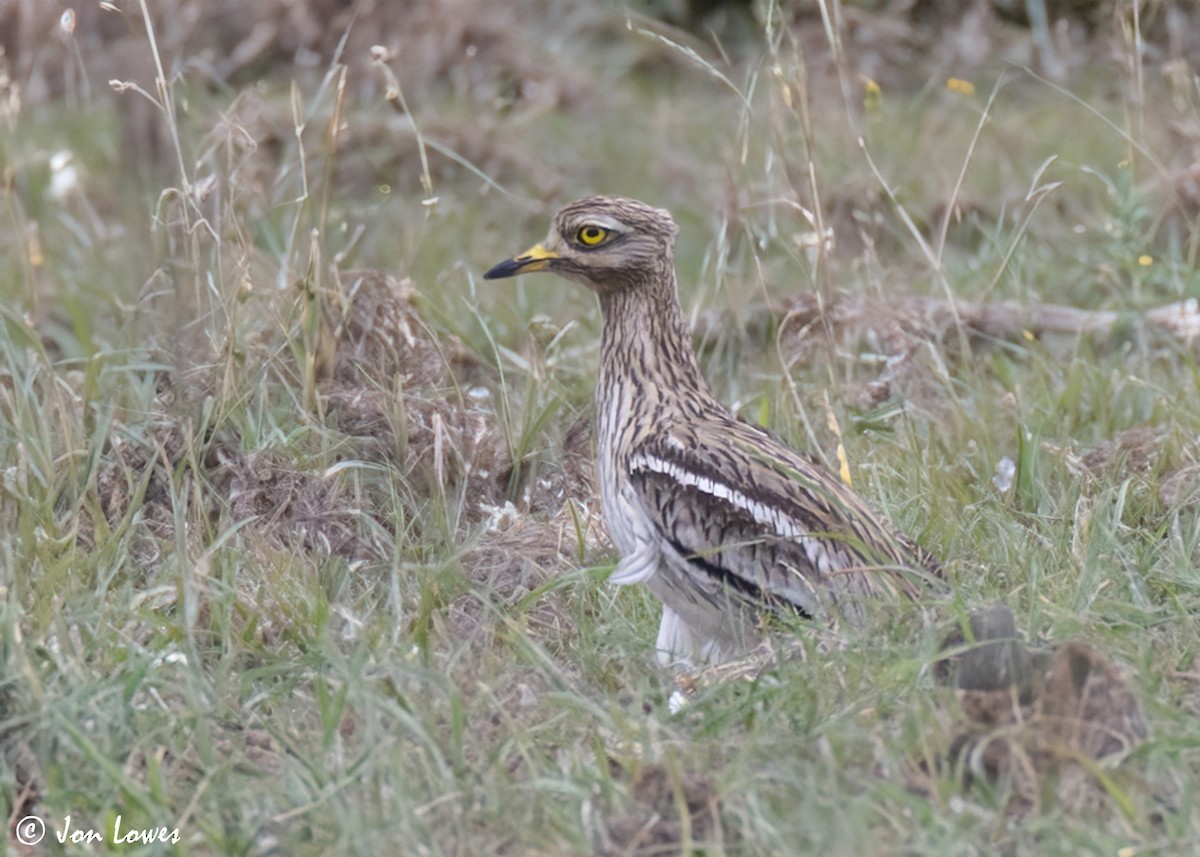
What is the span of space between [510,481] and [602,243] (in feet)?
2.74

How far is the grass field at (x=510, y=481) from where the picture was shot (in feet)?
11.3

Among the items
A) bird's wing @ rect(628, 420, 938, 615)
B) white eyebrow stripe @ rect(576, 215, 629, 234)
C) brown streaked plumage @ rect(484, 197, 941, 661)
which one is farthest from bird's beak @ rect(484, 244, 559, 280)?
bird's wing @ rect(628, 420, 938, 615)

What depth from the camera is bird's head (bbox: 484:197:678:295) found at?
4.71 meters

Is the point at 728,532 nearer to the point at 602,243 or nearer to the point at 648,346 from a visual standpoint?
the point at 648,346

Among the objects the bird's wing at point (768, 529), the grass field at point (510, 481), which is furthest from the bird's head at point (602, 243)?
the bird's wing at point (768, 529)

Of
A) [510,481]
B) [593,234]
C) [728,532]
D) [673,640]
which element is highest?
[593,234]

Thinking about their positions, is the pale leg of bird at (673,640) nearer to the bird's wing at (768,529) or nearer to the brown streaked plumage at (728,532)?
the brown streaked plumage at (728,532)

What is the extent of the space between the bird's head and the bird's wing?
59 cm

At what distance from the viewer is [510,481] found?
5.24m

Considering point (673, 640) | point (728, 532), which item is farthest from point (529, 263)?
point (673, 640)

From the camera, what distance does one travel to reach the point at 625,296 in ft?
15.8

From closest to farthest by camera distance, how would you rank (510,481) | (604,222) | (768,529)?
(768,529) < (604,222) < (510,481)

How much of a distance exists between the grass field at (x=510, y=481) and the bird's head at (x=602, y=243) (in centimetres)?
36

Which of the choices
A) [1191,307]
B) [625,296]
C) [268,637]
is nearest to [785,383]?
[625,296]
